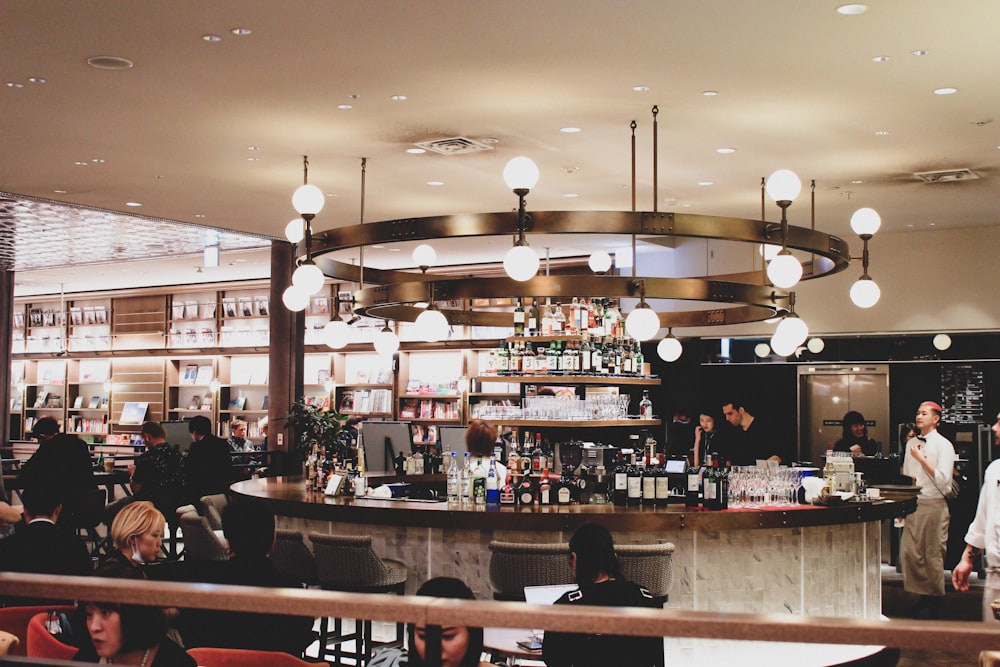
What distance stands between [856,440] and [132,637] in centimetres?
943

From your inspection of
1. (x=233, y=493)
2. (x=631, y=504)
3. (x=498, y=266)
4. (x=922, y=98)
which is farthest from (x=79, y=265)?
(x=922, y=98)

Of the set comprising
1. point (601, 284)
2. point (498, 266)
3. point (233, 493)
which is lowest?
point (233, 493)

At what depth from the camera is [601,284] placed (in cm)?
656

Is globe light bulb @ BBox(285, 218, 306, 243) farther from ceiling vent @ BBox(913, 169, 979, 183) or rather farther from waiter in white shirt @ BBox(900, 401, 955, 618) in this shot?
waiter in white shirt @ BBox(900, 401, 955, 618)

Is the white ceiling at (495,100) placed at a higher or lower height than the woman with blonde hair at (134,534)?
higher

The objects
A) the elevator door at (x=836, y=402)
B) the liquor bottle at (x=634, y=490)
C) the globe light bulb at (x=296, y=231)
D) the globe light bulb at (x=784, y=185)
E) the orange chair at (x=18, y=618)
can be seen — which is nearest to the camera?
the orange chair at (x=18, y=618)

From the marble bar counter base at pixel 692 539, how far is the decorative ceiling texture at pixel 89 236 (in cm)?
511

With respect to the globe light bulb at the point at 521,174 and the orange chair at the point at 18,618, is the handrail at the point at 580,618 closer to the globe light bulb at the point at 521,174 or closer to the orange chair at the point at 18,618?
the orange chair at the point at 18,618

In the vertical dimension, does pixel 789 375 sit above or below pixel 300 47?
below

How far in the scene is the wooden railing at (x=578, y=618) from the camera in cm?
188

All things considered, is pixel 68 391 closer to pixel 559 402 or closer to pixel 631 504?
pixel 559 402

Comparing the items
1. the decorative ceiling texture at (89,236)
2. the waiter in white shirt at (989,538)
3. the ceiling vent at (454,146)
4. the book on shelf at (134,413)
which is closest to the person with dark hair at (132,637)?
the waiter in white shirt at (989,538)

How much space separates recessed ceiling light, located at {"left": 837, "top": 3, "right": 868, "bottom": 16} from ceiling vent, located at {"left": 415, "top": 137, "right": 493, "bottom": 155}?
305 cm

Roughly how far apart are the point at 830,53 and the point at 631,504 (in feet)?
9.48
